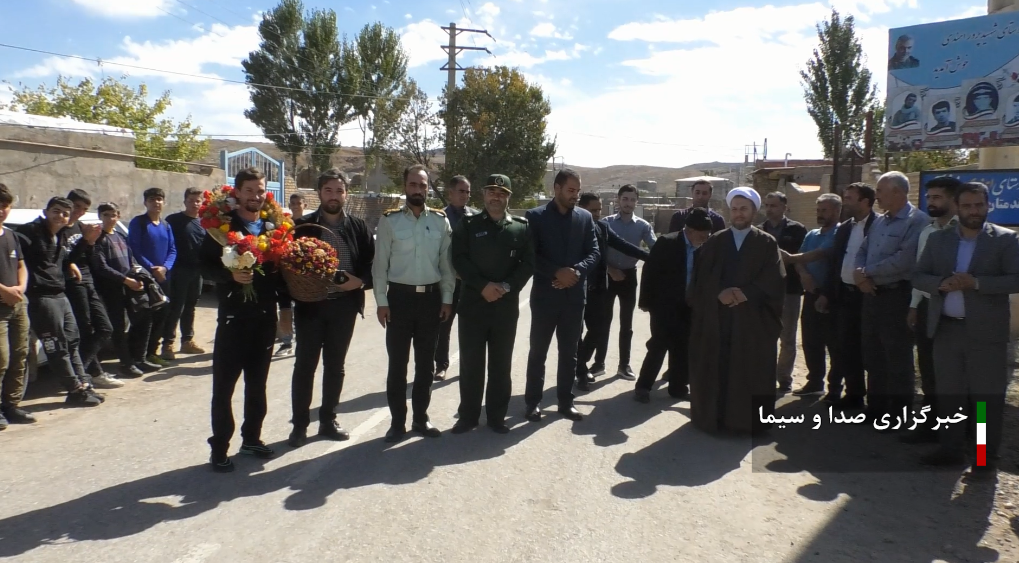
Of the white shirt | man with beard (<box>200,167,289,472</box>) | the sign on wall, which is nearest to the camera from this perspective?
man with beard (<box>200,167,289,472</box>)

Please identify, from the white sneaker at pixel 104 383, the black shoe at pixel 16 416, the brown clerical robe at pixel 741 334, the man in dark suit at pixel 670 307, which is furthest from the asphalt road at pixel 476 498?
the white sneaker at pixel 104 383

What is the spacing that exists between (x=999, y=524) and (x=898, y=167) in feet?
82.4

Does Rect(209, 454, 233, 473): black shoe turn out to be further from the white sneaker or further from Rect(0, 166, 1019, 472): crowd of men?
the white sneaker

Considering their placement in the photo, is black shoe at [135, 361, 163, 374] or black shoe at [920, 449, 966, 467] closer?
black shoe at [920, 449, 966, 467]

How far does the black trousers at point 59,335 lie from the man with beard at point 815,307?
7.03m

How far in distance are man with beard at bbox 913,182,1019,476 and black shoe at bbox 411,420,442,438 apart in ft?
12.3

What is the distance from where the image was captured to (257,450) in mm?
5688

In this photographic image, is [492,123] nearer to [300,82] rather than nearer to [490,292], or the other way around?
[300,82]

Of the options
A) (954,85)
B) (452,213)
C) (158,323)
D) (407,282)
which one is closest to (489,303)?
(407,282)

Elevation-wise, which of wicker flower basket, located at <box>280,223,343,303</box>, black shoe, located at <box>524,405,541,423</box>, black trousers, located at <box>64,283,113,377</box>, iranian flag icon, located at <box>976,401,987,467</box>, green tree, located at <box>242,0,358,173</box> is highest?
green tree, located at <box>242,0,358,173</box>

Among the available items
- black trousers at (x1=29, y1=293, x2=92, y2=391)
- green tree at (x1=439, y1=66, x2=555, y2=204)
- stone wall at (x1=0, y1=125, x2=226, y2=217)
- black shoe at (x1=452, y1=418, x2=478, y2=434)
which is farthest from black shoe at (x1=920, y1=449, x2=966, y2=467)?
green tree at (x1=439, y1=66, x2=555, y2=204)

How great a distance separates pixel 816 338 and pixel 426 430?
4148mm

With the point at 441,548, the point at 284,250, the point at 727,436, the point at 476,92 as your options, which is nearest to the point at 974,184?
the point at 727,436

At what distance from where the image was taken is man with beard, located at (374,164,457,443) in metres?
6.20
